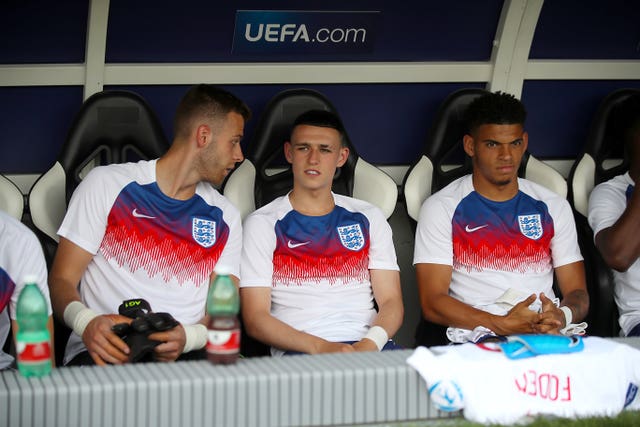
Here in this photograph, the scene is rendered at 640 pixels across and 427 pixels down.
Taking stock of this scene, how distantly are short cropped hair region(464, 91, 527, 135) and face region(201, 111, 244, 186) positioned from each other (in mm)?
1052

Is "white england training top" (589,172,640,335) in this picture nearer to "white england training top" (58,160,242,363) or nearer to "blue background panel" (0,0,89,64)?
"white england training top" (58,160,242,363)

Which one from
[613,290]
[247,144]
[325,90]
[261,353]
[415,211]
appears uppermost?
[325,90]

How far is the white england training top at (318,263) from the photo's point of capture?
11.7ft

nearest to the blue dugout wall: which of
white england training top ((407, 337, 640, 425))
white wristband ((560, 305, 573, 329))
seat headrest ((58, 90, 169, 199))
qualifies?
seat headrest ((58, 90, 169, 199))

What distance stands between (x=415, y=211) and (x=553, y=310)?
2.48 feet

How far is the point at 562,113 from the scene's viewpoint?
15.1 feet

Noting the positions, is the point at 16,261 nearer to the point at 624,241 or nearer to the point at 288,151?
the point at 288,151

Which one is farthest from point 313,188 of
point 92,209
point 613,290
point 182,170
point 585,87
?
point 585,87

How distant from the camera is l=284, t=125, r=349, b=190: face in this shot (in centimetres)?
367

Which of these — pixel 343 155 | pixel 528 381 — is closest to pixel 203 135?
pixel 343 155

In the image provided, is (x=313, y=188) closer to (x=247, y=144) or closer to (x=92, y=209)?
(x=247, y=144)

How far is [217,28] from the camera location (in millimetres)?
4016

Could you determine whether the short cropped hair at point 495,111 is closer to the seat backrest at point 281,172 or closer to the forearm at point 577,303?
the seat backrest at point 281,172

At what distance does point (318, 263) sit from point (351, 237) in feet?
0.57
